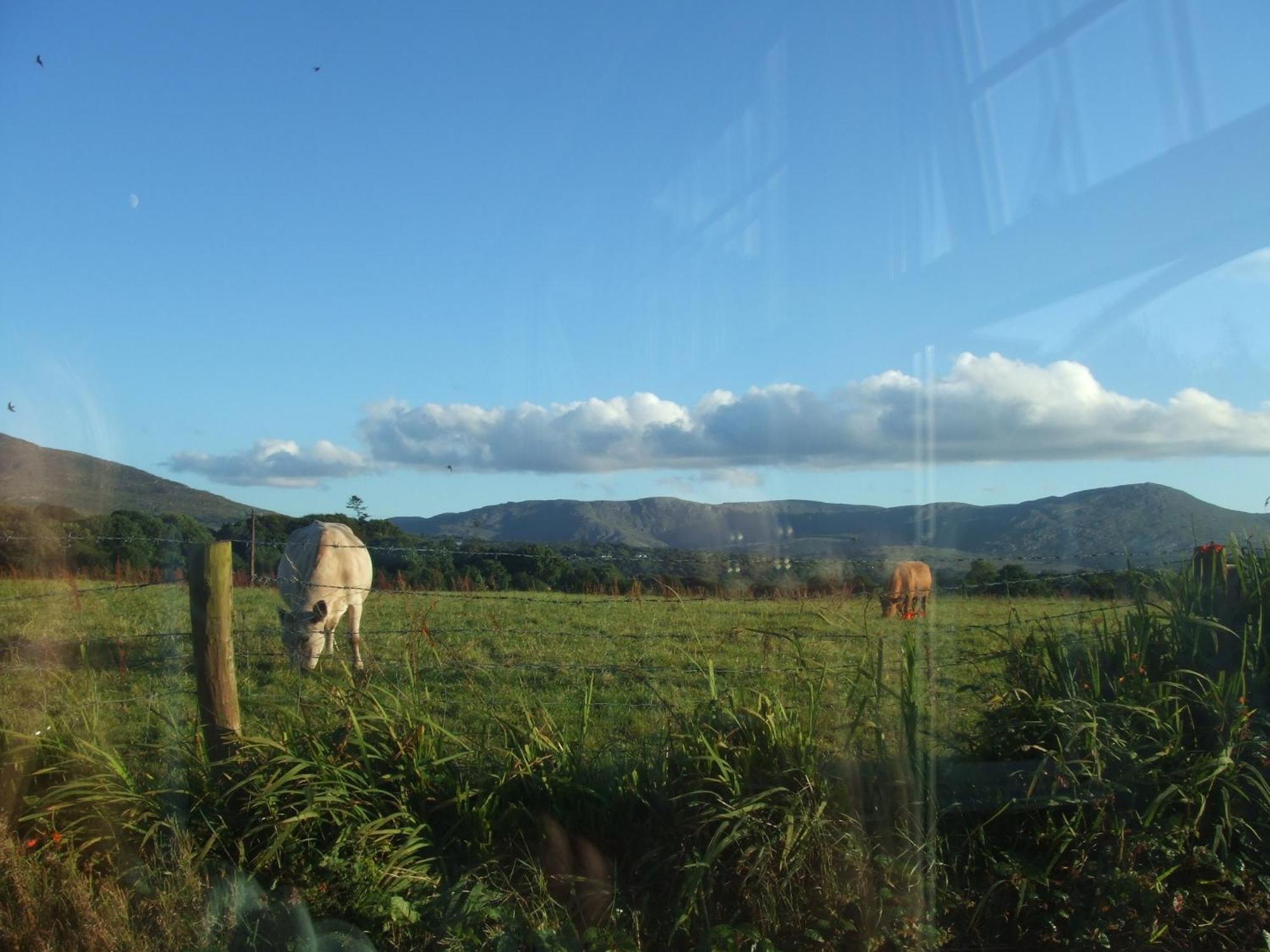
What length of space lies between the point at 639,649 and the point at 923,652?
14.7ft

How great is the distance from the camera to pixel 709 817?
13.1 ft

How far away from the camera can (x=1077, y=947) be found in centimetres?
372

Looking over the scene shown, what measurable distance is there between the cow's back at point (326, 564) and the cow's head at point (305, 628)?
89 centimetres

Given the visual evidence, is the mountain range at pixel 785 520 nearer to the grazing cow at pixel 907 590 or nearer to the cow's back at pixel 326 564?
the grazing cow at pixel 907 590

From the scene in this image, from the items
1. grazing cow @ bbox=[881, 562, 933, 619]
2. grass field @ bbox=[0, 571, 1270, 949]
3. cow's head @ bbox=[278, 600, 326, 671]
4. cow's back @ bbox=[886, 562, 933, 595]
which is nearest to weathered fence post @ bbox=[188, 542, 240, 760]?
grass field @ bbox=[0, 571, 1270, 949]

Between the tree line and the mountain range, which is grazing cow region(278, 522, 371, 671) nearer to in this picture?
the tree line

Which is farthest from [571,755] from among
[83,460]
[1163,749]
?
[83,460]

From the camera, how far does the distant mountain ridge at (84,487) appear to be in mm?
14273

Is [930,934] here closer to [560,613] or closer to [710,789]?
[710,789]

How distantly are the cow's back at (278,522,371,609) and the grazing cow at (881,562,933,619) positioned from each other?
227 inches

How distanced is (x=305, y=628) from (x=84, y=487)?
341 inches

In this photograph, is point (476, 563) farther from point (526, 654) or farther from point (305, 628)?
point (305, 628)

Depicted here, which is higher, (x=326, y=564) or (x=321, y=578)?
(x=326, y=564)

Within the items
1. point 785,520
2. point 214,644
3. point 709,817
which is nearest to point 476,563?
point 214,644
